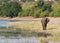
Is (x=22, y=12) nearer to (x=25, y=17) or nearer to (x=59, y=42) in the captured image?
(x=25, y=17)

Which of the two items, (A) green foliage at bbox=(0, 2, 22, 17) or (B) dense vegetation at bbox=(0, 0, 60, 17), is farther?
(A) green foliage at bbox=(0, 2, 22, 17)

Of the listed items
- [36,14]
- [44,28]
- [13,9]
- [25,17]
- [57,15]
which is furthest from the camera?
[13,9]

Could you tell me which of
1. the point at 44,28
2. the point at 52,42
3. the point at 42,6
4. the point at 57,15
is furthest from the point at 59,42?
the point at 42,6

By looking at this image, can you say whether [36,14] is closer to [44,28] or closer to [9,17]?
[9,17]

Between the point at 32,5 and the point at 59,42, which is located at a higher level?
the point at 59,42

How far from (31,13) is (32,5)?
10.2ft

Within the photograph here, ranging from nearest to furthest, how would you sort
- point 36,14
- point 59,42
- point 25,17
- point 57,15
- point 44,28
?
point 59,42
point 44,28
point 57,15
point 36,14
point 25,17

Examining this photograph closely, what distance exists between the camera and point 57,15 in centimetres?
5644

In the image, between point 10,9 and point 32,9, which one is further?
point 10,9

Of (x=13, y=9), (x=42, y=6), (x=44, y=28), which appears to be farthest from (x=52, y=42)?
(x=13, y=9)

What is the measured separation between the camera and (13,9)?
71.8 metres

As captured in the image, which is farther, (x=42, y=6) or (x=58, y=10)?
(x=42, y=6)

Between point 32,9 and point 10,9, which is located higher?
point 32,9

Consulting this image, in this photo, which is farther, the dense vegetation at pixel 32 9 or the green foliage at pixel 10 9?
the green foliage at pixel 10 9
